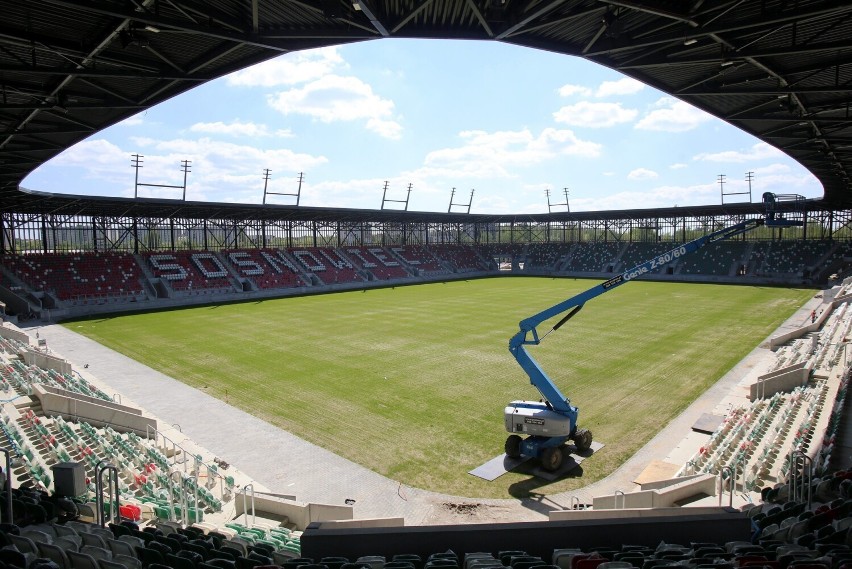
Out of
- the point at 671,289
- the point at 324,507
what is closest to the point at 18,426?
the point at 324,507

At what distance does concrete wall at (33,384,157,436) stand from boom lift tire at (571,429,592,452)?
1243cm

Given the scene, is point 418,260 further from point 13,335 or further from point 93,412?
point 93,412

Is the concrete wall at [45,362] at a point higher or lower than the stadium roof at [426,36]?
lower

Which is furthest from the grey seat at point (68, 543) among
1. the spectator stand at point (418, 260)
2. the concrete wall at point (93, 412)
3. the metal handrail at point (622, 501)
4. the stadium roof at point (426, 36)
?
the spectator stand at point (418, 260)

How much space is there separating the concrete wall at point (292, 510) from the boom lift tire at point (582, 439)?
6961mm

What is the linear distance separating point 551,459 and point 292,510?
6676 millimetres

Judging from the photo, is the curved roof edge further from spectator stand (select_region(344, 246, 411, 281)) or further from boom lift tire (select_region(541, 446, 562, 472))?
boom lift tire (select_region(541, 446, 562, 472))

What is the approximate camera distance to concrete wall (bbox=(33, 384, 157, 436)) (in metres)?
15.4

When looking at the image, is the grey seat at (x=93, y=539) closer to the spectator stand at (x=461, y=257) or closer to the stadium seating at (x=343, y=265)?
the stadium seating at (x=343, y=265)

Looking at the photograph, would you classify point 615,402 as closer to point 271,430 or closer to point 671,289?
point 271,430

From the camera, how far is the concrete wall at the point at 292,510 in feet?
34.3

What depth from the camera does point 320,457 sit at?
14547mm

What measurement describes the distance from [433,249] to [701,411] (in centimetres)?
6665

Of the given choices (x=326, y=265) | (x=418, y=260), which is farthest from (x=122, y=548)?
(x=418, y=260)
